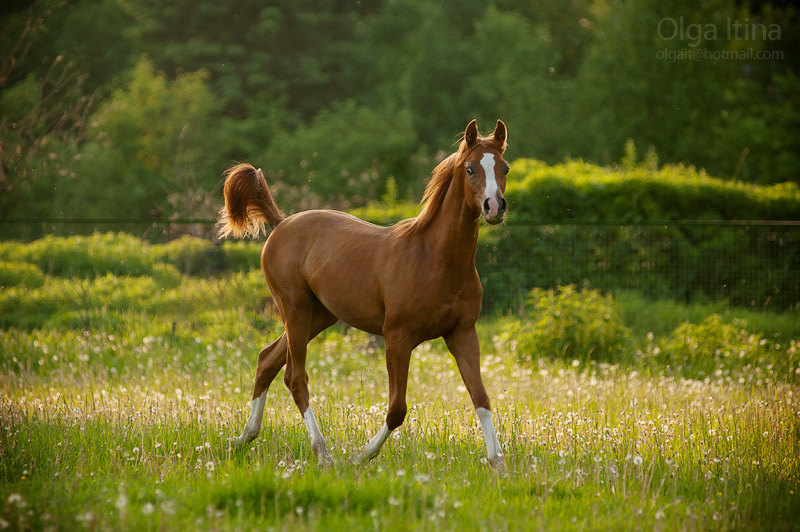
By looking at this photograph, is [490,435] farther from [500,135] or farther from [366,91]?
[366,91]

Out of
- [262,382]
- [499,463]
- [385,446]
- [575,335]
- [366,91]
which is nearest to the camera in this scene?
[499,463]

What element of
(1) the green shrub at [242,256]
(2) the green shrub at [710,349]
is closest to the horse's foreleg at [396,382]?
(2) the green shrub at [710,349]

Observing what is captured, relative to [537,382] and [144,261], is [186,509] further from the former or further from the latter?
[144,261]

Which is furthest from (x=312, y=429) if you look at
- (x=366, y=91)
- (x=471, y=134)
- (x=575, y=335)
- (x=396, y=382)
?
(x=366, y=91)

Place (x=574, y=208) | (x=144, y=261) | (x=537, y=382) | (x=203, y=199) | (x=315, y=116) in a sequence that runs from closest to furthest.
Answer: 1. (x=537, y=382)
2. (x=144, y=261)
3. (x=574, y=208)
4. (x=203, y=199)
5. (x=315, y=116)

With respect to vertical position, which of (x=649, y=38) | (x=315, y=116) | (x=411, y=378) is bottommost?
(x=411, y=378)

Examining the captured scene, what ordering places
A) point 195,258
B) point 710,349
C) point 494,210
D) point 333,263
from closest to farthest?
point 494,210, point 333,263, point 710,349, point 195,258

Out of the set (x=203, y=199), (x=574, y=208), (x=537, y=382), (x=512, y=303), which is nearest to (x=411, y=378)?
(x=537, y=382)

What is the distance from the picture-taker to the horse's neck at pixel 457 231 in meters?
5.20

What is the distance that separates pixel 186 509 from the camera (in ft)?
13.8

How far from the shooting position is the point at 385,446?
5.92 meters

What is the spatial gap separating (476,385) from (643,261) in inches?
351

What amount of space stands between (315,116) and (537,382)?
27.0 metres

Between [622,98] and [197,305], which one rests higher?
[622,98]
